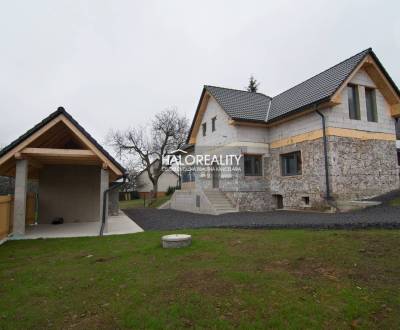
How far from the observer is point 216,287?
4.11 meters

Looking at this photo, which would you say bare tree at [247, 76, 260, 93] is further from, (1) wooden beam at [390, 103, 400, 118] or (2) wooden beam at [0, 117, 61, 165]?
(2) wooden beam at [0, 117, 61, 165]

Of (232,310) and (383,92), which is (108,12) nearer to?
(232,310)

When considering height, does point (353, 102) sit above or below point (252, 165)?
above

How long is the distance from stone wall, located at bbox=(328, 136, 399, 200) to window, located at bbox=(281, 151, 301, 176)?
211 centimetres

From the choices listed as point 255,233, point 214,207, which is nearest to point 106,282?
point 255,233

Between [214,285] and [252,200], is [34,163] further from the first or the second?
[252,200]

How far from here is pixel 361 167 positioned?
1330 centimetres

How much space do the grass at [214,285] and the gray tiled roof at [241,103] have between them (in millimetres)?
10590

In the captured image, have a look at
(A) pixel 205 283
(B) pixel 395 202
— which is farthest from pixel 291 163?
(A) pixel 205 283

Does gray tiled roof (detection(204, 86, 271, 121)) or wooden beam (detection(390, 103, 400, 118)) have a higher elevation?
gray tiled roof (detection(204, 86, 271, 121))

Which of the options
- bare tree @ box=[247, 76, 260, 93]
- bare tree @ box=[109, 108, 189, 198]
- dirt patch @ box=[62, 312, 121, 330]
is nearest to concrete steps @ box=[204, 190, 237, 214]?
dirt patch @ box=[62, 312, 121, 330]

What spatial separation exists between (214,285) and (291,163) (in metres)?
12.1

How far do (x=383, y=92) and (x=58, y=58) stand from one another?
18570 millimetres

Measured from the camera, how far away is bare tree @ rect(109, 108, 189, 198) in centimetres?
3525
